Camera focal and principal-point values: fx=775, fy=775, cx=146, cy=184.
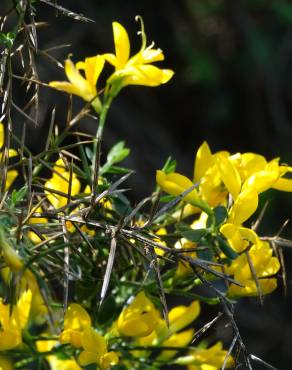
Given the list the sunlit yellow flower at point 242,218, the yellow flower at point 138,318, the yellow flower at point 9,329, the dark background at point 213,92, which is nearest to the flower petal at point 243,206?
the sunlit yellow flower at point 242,218

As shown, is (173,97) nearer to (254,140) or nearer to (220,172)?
(254,140)

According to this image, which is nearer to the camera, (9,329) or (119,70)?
(9,329)

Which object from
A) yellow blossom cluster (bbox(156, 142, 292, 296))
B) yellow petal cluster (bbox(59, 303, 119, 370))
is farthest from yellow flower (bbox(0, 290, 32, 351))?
yellow blossom cluster (bbox(156, 142, 292, 296))

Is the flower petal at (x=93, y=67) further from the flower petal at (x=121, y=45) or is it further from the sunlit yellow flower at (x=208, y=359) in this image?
the sunlit yellow flower at (x=208, y=359)

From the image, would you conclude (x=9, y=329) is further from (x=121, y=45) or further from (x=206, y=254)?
(x=121, y=45)

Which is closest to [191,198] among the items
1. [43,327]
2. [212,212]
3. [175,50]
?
[212,212]

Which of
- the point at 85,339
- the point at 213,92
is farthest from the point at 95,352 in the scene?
the point at 213,92

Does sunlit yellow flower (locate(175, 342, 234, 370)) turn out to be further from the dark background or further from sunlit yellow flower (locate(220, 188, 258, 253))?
the dark background

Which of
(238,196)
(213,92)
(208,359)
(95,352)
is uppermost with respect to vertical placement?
(238,196)
